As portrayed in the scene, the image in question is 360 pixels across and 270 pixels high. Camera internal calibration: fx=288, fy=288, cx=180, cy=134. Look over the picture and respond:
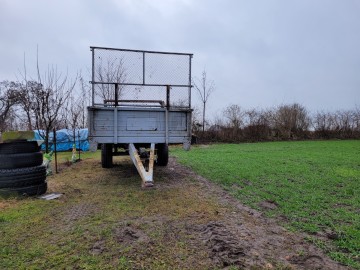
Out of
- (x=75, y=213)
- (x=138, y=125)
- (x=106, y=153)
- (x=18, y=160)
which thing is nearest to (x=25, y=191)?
(x=18, y=160)

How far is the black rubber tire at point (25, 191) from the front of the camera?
5.19 m

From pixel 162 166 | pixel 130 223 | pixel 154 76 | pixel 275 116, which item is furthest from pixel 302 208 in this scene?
pixel 275 116

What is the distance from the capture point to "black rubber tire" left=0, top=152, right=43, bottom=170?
532 cm

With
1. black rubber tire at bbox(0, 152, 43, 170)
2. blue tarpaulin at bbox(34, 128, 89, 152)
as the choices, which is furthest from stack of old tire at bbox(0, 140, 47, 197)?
blue tarpaulin at bbox(34, 128, 89, 152)

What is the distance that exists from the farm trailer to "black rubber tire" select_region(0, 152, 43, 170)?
1252 mm

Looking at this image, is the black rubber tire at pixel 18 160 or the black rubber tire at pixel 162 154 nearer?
the black rubber tire at pixel 18 160

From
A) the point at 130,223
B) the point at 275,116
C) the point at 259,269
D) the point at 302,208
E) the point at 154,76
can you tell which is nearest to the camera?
the point at 259,269

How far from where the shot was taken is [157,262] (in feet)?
8.96

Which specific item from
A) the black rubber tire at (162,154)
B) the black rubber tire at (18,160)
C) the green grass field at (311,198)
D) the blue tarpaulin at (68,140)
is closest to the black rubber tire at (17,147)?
the black rubber tire at (18,160)

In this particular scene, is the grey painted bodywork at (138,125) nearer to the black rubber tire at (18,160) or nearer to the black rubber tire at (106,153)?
the black rubber tire at (18,160)

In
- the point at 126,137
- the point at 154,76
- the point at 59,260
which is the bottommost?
the point at 59,260

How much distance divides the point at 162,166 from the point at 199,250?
21.9 feet

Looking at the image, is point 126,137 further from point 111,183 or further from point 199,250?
point 199,250

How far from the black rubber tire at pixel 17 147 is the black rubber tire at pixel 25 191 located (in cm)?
73
